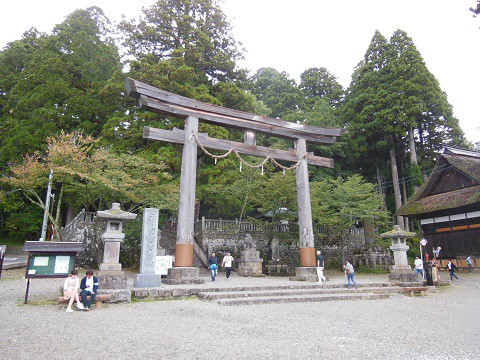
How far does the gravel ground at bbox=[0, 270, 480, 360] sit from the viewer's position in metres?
4.30

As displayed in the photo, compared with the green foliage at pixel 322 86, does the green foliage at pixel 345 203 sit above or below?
below

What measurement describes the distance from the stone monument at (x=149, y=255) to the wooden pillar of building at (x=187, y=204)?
1.07m

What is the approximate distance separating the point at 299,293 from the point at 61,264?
22.0 feet

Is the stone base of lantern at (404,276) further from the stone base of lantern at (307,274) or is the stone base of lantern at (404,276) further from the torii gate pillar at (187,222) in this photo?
the torii gate pillar at (187,222)

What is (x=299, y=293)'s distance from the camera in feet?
31.7

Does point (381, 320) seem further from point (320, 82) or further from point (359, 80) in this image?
point (320, 82)

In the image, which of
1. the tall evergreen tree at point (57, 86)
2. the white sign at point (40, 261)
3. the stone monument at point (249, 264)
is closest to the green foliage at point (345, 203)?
the stone monument at point (249, 264)

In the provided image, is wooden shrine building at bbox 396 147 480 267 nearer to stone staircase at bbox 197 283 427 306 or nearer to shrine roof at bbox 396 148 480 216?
shrine roof at bbox 396 148 480 216

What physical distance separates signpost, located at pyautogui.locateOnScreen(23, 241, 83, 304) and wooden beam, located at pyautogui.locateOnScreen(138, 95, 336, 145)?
5.46 m

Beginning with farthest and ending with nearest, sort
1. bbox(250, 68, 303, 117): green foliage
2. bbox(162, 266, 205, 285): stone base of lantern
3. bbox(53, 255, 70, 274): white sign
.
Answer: bbox(250, 68, 303, 117): green foliage
bbox(162, 266, 205, 285): stone base of lantern
bbox(53, 255, 70, 274): white sign

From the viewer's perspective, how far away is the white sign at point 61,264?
7.93 metres

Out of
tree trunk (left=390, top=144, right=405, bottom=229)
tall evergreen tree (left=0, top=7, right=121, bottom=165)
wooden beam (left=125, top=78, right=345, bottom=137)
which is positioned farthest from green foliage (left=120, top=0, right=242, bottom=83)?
tree trunk (left=390, top=144, right=405, bottom=229)

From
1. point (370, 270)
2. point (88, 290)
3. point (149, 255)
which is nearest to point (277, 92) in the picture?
point (370, 270)

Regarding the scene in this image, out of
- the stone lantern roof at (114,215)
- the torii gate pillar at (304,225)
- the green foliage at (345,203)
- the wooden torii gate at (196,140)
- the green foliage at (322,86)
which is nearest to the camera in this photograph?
the stone lantern roof at (114,215)
